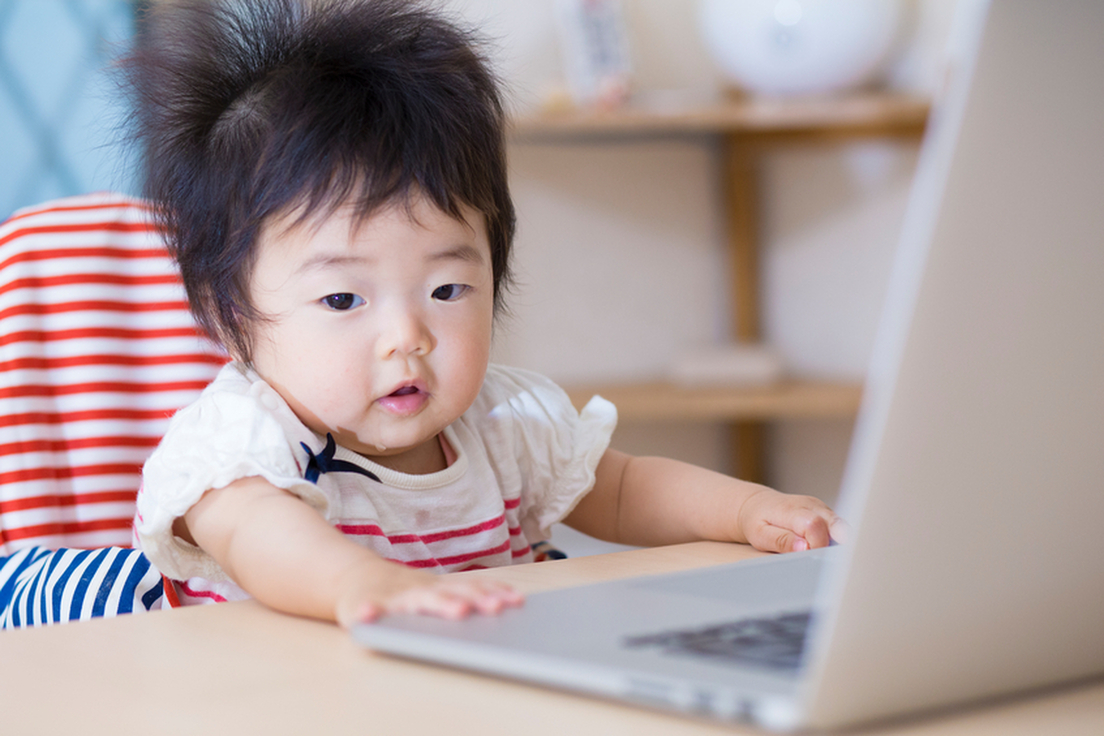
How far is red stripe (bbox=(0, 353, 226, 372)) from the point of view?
82 cm

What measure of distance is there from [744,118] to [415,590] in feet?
5.06

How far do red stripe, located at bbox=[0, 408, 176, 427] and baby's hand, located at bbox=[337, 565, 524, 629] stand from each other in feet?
1.54

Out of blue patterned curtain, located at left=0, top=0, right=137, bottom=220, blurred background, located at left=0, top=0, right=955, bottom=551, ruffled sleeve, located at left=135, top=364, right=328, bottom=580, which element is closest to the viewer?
ruffled sleeve, located at left=135, top=364, right=328, bottom=580

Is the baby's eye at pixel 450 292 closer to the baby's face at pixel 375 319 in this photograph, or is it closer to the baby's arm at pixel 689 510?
the baby's face at pixel 375 319

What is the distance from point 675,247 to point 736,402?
44 cm

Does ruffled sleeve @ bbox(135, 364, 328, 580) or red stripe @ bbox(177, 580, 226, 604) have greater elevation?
ruffled sleeve @ bbox(135, 364, 328, 580)

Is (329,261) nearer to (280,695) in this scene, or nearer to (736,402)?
(280,695)

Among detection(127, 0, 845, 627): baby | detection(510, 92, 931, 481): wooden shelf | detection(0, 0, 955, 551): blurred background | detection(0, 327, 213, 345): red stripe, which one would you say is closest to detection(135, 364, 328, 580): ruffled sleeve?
detection(127, 0, 845, 627): baby

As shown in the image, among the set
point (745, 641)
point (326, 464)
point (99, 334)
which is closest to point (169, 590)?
point (326, 464)

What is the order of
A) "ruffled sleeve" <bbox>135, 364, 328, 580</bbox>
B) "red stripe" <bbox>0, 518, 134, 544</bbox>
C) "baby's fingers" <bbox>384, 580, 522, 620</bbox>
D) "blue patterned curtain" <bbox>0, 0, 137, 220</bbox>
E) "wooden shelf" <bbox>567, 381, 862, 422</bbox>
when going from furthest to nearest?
1. "wooden shelf" <bbox>567, 381, 862, 422</bbox>
2. "blue patterned curtain" <bbox>0, 0, 137, 220</bbox>
3. "red stripe" <bbox>0, 518, 134, 544</bbox>
4. "ruffled sleeve" <bbox>135, 364, 328, 580</bbox>
5. "baby's fingers" <bbox>384, 580, 522, 620</bbox>

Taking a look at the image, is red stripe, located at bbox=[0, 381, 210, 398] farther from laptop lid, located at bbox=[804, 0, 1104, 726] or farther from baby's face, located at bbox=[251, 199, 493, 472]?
laptop lid, located at bbox=[804, 0, 1104, 726]

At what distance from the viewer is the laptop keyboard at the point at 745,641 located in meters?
0.31

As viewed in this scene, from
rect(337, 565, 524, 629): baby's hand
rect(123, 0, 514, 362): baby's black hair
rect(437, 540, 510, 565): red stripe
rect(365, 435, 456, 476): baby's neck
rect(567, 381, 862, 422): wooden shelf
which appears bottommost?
rect(567, 381, 862, 422): wooden shelf

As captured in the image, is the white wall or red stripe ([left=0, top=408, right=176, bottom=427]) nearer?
red stripe ([left=0, top=408, right=176, bottom=427])
